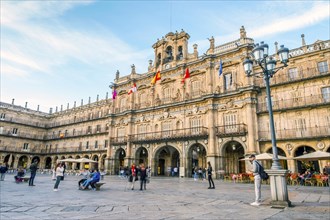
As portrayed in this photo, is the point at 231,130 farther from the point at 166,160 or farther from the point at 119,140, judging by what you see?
the point at 119,140

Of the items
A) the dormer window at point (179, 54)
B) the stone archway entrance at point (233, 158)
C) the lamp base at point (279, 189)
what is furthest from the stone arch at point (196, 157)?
the lamp base at point (279, 189)

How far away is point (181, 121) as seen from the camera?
96.9ft

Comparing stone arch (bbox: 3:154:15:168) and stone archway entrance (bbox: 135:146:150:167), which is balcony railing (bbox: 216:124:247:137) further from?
stone arch (bbox: 3:154:15:168)

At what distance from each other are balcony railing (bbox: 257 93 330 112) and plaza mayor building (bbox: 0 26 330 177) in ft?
0.28

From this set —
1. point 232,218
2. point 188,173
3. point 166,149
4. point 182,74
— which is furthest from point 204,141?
point 232,218

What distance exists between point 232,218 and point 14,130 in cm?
5347

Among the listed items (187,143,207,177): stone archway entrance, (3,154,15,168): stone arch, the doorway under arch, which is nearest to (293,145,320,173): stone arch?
(187,143,207,177): stone archway entrance

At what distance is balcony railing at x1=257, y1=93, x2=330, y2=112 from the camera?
72.5 feet

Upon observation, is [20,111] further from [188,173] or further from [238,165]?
[238,165]

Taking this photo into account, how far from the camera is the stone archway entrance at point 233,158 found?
26.3 meters

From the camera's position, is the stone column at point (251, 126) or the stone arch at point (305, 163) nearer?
the stone arch at point (305, 163)

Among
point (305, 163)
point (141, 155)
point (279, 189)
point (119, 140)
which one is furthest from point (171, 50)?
point (279, 189)

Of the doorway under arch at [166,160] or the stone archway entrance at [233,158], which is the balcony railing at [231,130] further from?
the doorway under arch at [166,160]

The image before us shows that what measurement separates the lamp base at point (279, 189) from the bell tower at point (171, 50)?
25.0 metres
